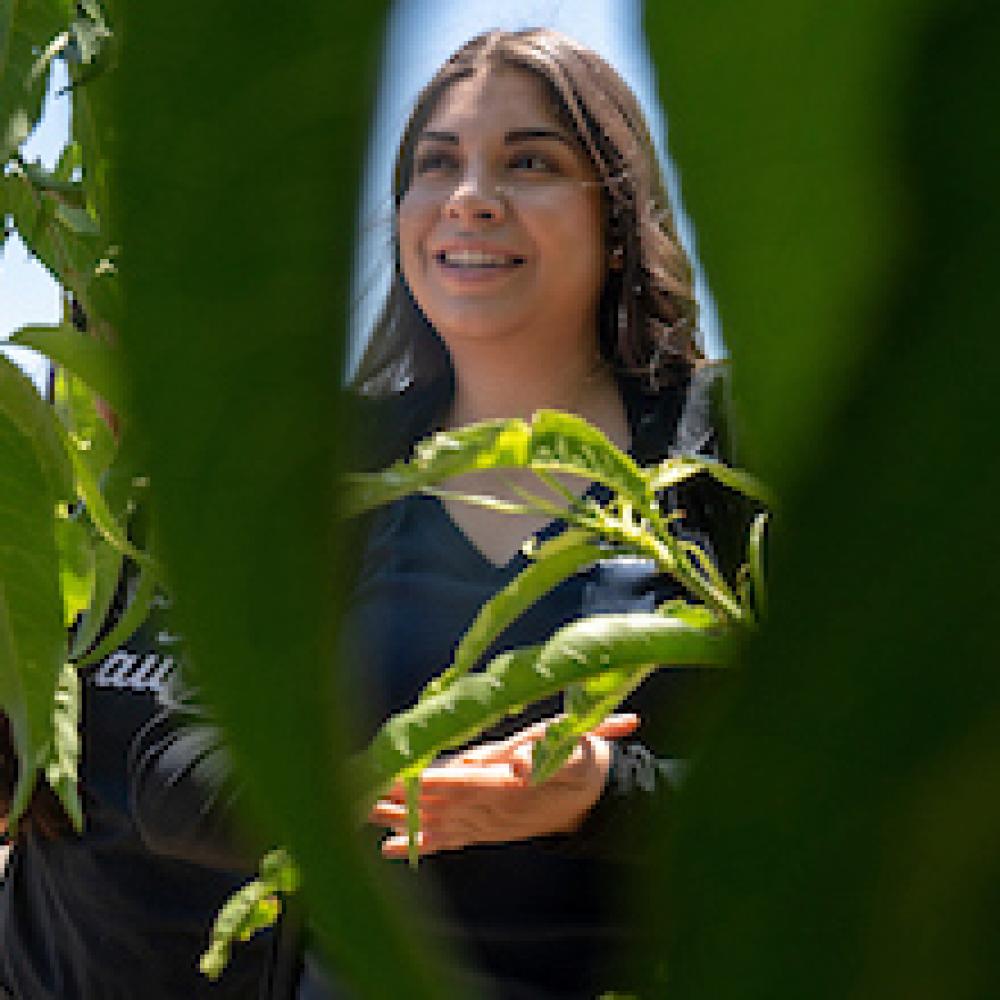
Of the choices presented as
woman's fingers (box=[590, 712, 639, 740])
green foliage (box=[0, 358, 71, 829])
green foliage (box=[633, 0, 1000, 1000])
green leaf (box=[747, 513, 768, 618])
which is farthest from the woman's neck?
green foliage (box=[633, 0, 1000, 1000])

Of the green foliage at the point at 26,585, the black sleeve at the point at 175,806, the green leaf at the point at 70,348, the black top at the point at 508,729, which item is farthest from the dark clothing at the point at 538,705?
the green foliage at the point at 26,585

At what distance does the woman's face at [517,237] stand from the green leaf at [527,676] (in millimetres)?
360

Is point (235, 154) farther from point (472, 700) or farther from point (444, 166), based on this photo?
point (444, 166)

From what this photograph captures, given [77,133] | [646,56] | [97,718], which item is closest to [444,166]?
[77,133]

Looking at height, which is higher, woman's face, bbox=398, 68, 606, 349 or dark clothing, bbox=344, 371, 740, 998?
woman's face, bbox=398, 68, 606, 349

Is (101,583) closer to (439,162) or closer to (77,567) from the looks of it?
(77,567)

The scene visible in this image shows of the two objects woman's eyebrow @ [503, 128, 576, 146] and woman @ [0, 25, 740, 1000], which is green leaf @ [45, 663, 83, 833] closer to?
woman @ [0, 25, 740, 1000]

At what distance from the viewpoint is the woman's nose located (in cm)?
78

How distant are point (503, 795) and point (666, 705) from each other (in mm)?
149

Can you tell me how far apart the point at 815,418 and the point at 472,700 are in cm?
36

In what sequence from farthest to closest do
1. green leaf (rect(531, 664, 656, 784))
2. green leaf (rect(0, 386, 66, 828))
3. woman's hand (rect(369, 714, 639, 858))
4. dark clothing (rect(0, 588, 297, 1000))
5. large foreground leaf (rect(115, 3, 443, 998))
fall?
dark clothing (rect(0, 588, 297, 1000)) → woman's hand (rect(369, 714, 639, 858)) → green leaf (rect(531, 664, 656, 784)) → green leaf (rect(0, 386, 66, 828)) → large foreground leaf (rect(115, 3, 443, 998))

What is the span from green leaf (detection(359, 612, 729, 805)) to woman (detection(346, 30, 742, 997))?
17cm

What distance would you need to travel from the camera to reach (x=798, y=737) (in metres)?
0.07

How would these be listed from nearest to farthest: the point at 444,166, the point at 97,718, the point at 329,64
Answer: the point at 329,64, the point at 444,166, the point at 97,718
